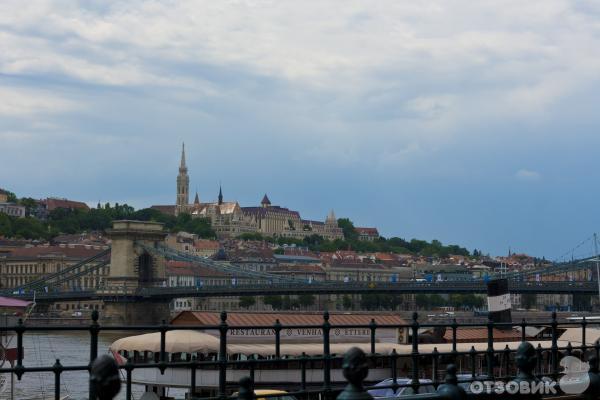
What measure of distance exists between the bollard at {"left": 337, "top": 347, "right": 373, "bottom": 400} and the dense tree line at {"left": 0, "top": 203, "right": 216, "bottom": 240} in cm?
13259

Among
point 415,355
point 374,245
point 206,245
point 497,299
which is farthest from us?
point 374,245

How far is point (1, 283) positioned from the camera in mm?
103312

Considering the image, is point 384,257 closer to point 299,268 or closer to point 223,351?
point 299,268

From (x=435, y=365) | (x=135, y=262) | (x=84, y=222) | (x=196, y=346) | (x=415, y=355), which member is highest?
(x=84, y=222)

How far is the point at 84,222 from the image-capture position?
149m

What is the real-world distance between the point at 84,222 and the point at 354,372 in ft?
482

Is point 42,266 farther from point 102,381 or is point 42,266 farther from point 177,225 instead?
point 102,381

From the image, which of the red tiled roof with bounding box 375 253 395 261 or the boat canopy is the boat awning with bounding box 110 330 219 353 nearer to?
the boat canopy

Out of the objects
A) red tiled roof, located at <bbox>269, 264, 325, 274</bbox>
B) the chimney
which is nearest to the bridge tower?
red tiled roof, located at <bbox>269, 264, 325, 274</bbox>

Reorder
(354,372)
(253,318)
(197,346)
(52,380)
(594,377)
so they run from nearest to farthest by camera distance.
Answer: (354,372) → (594,377) → (197,346) → (253,318) → (52,380)

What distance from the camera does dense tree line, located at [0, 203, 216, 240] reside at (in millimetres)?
136250

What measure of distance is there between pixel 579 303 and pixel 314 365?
6262 centimetres

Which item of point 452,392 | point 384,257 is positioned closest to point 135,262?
point 452,392

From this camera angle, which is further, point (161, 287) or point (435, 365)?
point (161, 287)
